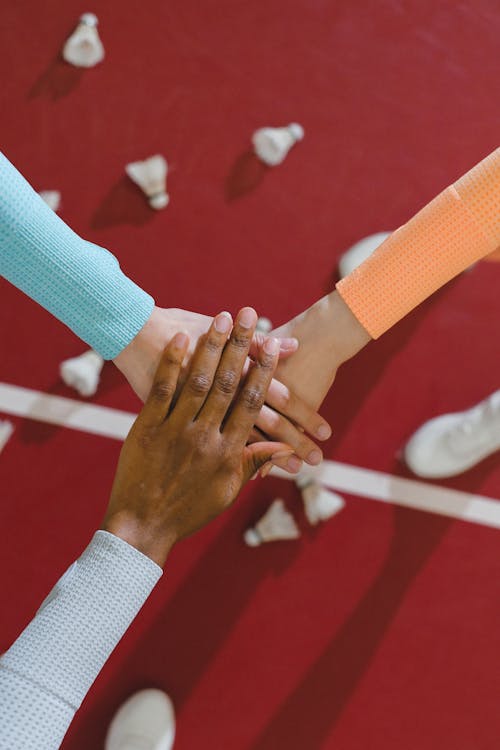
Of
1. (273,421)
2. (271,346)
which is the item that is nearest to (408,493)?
(273,421)

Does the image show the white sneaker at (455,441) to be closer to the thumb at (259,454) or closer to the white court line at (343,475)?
the white court line at (343,475)

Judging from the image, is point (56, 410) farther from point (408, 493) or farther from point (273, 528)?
point (408, 493)

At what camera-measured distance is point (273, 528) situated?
4.53ft

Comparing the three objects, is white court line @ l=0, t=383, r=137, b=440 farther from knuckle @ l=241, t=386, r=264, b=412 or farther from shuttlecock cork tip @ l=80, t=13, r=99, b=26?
shuttlecock cork tip @ l=80, t=13, r=99, b=26

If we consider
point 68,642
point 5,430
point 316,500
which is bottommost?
point 68,642

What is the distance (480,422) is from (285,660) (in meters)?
0.61

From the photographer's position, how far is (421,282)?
1.16 metres

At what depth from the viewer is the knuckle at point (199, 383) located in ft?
3.71

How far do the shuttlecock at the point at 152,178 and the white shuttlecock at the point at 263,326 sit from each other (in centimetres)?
32

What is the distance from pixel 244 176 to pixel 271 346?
474 mm

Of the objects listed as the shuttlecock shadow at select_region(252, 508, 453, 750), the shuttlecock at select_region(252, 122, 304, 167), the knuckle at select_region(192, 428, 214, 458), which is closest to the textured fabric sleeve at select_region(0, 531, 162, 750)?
the knuckle at select_region(192, 428, 214, 458)

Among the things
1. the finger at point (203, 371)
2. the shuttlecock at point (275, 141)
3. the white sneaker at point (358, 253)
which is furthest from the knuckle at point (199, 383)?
the shuttlecock at point (275, 141)

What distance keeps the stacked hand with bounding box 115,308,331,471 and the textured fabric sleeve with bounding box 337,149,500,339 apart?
0.16 meters

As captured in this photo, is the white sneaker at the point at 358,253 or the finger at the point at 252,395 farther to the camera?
the white sneaker at the point at 358,253
